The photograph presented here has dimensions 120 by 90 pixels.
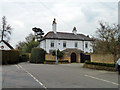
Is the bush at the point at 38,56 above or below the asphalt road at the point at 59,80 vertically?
above

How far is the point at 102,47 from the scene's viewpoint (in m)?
16.2

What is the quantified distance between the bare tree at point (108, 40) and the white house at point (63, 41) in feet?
66.2

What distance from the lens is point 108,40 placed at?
15.8 meters

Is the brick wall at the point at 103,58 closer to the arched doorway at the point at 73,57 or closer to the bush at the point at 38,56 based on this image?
the arched doorway at the point at 73,57

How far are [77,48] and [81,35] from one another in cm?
560

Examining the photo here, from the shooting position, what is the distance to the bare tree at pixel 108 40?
1529cm

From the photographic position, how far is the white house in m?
37.8

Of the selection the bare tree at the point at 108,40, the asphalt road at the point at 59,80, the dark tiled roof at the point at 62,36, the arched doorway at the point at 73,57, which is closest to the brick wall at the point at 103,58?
the bare tree at the point at 108,40

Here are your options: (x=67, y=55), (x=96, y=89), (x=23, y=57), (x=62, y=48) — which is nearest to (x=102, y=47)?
(x=96, y=89)

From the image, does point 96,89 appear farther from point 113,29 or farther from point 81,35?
point 81,35

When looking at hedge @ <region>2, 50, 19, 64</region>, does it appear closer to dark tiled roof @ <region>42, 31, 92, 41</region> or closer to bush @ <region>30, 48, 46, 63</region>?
bush @ <region>30, 48, 46, 63</region>

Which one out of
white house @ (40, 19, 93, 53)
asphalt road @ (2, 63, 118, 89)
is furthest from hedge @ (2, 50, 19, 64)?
asphalt road @ (2, 63, 118, 89)

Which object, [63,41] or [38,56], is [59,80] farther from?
[63,41]

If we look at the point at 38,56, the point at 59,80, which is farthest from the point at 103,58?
the point at 38,56
